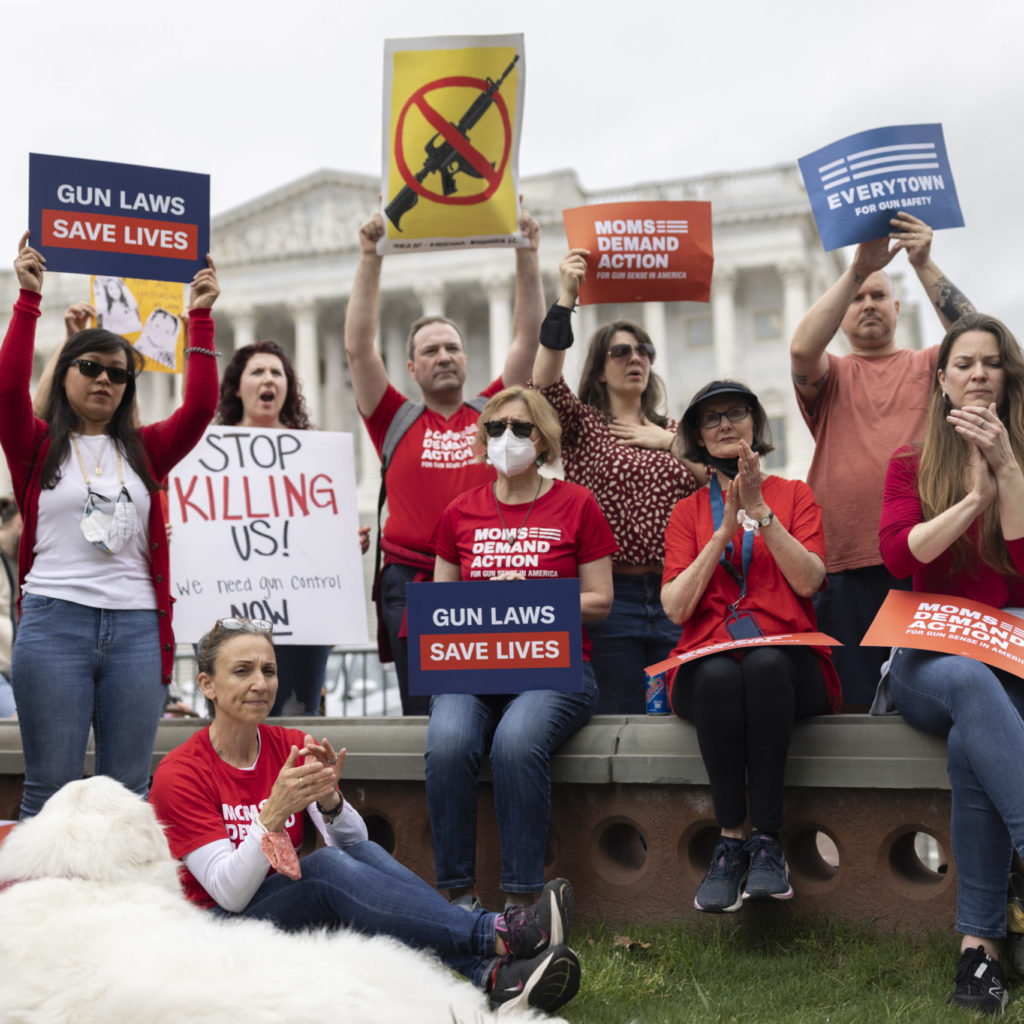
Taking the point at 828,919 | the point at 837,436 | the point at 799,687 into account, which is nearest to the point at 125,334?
the point at 837,436

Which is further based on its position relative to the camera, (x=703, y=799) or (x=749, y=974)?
(x=703, y=799)

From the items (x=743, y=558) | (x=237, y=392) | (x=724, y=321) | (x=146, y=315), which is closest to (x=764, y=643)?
(x=743, y=558)

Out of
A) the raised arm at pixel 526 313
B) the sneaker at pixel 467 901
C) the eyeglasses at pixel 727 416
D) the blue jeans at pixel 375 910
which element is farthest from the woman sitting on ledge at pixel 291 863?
the raised arm at pixel 526 313

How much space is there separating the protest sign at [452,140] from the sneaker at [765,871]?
2.81 metres

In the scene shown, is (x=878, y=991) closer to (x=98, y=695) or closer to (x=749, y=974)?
(x=749, y=974)

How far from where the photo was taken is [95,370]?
421 centimetres

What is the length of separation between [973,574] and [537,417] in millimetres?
1623

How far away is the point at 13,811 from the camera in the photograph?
525 cm

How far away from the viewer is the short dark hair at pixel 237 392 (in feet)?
20.1

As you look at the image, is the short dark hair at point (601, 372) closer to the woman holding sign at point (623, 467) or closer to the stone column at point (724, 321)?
the woman holding sign at point (623, 467)

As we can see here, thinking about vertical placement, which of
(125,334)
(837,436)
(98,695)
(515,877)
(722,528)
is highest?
(125,334)

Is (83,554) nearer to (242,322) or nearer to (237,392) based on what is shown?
(237,392)

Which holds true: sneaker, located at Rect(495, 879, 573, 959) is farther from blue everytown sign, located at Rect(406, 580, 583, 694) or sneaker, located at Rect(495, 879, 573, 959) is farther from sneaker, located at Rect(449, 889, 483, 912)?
blue everytown sign, located at Rect(406, 580, 583, 694)

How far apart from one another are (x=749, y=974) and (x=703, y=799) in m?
0.64
